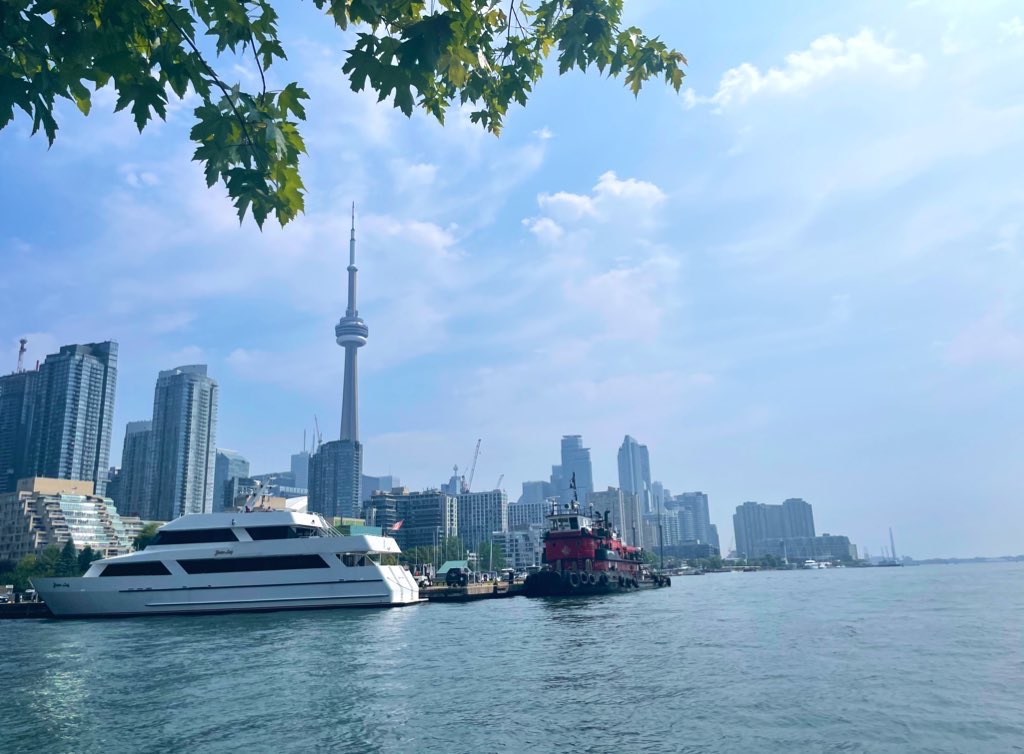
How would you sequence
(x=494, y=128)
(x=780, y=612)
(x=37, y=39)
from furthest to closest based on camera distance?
(x=780, y=612) < (x=494, y=128) < (x=37, y=39)

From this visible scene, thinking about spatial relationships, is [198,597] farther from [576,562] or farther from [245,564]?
[576,562]

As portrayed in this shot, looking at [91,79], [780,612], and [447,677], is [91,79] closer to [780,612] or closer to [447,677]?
[447,677]

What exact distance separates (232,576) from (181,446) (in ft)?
511

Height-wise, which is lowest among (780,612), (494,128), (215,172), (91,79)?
(780,612)

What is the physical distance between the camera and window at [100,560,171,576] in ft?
151

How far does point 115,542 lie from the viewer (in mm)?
138250


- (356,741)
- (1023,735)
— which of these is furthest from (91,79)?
(1023,735)

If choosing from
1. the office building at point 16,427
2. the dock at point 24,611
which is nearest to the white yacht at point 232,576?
the dock at point 24,611

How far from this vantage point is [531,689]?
17.0m

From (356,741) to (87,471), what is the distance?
188 metres

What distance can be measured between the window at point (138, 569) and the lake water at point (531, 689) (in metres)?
14.2

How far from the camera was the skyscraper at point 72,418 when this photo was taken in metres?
166

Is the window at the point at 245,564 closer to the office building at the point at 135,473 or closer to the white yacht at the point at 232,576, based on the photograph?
the white yacht at the point at 232,576

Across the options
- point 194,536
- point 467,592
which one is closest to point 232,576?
point 194,536
